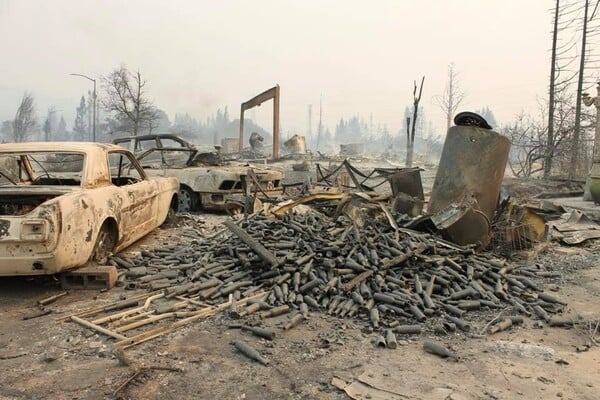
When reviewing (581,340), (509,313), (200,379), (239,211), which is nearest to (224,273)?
(200,379)

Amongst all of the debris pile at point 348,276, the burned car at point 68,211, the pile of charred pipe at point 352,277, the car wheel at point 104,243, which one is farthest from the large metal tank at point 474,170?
the car wheel at point 104,243

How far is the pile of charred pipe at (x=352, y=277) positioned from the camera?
175 inches

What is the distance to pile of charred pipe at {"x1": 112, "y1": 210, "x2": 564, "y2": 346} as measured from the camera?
175 inches

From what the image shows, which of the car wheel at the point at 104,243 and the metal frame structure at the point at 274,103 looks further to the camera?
the metal frame structure at the point at 274,103

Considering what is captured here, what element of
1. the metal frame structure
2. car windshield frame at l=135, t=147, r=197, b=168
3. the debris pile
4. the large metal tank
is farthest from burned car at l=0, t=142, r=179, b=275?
the metal frame structure

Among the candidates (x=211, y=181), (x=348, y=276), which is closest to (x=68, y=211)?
(x=348, y=276)

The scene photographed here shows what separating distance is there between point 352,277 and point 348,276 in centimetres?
4

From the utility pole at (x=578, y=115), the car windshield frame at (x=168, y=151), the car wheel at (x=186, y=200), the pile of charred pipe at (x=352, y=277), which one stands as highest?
the utility pole at (x=578, y=115)

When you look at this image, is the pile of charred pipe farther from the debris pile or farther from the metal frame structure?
the metal frame structure

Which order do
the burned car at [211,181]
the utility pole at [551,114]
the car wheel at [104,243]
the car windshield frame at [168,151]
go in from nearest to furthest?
the car wheel at [104,243] < the burned car at [211,181] < the car windshield frame at [168,151] < the utility pole at [551,114]

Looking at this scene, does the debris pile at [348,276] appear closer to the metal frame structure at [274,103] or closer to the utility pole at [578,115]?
the metal frame structure at [274,103]

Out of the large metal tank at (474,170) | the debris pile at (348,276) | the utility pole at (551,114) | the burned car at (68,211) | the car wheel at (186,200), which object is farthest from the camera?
→ the utility pole at (551,114)

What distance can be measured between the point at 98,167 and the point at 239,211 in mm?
4770

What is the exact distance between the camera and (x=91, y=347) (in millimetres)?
3646
